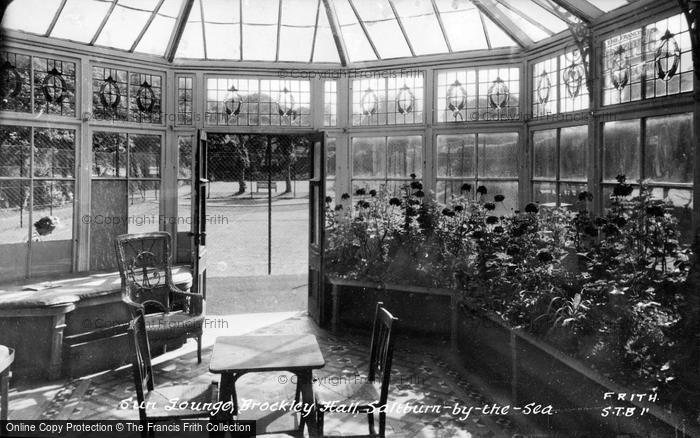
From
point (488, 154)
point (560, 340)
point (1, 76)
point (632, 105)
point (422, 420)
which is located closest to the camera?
point (560, 340)

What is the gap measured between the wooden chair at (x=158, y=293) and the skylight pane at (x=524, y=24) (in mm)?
4715

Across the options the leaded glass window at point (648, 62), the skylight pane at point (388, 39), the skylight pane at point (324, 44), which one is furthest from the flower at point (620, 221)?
the skylight pane at point (324, 44)

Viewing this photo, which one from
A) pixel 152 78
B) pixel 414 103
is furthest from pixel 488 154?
pixel 152 78

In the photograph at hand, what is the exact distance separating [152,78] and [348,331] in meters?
4.14

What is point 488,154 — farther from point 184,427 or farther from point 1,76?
point 1,76

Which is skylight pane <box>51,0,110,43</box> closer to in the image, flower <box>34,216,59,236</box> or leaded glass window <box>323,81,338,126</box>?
flower <box>34,216,59,236</box>

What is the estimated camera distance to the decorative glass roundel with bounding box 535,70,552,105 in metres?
6.65

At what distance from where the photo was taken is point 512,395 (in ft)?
14.1

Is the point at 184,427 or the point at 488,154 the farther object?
the point at 488,154

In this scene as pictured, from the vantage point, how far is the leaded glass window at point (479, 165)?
23.2 feet

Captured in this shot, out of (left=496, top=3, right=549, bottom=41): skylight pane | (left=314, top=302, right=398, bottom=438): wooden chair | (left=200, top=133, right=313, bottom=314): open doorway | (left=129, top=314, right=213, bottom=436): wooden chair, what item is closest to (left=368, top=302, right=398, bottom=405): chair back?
(left=314, top=302, right=398, bottom=438): wooden chair

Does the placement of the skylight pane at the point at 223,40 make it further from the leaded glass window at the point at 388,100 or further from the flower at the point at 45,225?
the flower at the point at 45,225

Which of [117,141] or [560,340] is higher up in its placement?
[117,141]

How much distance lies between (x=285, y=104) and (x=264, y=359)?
16.2 feet
